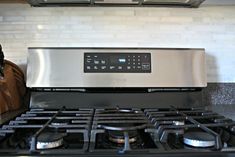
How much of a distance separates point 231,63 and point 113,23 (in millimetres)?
553

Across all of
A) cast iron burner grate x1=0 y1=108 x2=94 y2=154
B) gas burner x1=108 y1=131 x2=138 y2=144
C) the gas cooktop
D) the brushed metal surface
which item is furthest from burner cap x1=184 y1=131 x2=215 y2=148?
the brushed metal surface

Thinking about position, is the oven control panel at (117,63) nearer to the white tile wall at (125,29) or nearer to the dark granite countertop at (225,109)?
the white tile wall at (125,29)

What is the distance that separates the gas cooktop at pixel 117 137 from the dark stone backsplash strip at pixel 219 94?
38cm

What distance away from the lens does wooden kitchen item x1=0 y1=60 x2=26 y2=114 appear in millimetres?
1101

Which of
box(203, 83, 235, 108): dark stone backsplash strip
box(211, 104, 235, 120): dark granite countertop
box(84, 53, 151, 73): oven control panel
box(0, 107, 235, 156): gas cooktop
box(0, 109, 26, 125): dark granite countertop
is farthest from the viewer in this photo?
box(203, 83, 235, 108): dark stone backsplash strip

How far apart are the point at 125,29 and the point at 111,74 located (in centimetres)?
23

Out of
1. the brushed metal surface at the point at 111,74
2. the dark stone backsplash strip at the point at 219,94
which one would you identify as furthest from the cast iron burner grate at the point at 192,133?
the dark stone backsplash strip at the point at 219,94

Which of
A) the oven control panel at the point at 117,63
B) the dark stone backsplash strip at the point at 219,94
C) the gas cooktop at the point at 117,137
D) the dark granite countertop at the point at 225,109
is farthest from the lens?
the dark stone backsplash strip at the point at 219,94

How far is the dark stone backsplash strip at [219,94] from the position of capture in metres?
1.28

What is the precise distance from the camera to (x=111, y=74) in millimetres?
Answer: 1165

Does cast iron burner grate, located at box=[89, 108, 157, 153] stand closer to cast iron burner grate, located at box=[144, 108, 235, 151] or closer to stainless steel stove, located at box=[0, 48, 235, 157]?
cast iron burner grate, located at box=[144, 108, 235, 151]

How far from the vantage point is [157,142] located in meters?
0.70

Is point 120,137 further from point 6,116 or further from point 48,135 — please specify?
point 6,116

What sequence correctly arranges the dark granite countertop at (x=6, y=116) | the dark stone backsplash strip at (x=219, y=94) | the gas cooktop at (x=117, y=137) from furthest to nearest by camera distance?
the dark stone backsplash strip at (x=219, y=94) → the dark granite countertop at (x=6, y=116) → the gas cooktop at (x=117, y=137)
